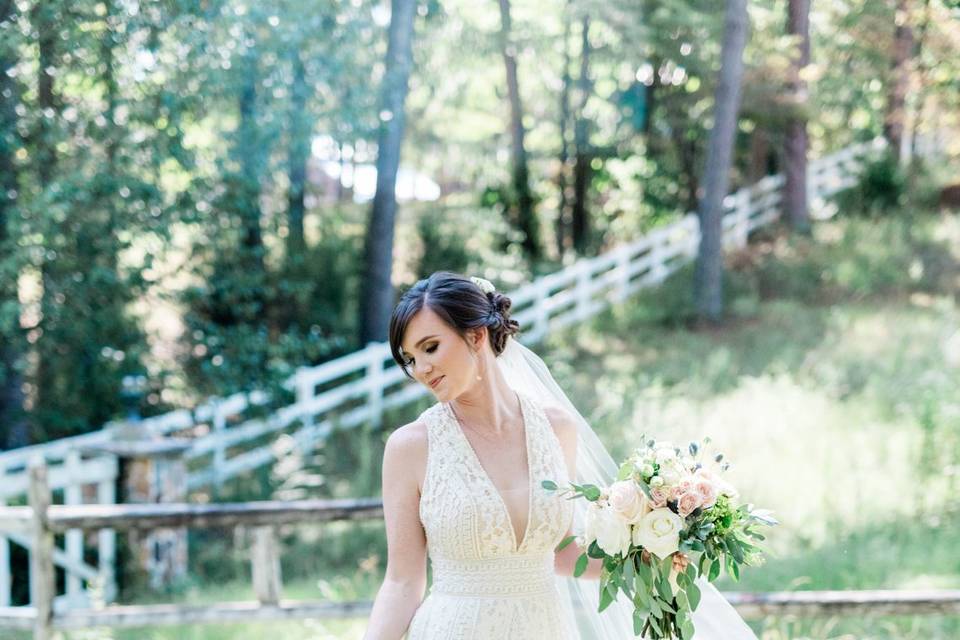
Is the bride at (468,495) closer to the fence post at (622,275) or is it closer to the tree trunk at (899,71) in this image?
the fence post at (622,275)

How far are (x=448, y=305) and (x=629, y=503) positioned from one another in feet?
2.17

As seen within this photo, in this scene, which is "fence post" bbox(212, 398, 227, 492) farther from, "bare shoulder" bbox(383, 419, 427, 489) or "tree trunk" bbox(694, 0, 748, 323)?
"tree trunk" bbox(694, 0, 748, 323)

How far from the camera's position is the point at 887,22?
15547 millimetres

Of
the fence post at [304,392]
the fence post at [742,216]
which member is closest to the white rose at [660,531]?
the fence post at [304,392]

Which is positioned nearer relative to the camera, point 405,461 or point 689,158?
point 405,461

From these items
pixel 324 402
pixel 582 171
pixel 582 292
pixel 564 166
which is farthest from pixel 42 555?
pixel 564 166

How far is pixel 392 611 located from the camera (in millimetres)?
2756

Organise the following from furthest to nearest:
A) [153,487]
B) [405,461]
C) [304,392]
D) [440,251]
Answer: [440,251], [304,392], [153,487], [405,461]

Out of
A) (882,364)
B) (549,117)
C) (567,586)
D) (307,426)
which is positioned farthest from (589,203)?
(567,586)

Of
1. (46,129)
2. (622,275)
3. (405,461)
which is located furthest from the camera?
(622,275)

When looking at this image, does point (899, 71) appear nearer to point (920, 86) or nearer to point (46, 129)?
point (920, 86)

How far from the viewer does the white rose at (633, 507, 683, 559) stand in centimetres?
247

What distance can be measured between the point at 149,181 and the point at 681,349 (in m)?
6.86

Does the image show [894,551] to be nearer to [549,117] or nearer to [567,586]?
[567,586]
